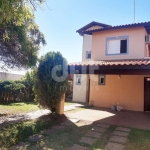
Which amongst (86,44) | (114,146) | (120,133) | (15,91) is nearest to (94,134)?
(120,133)

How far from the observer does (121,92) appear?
15375mm

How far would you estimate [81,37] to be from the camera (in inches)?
928

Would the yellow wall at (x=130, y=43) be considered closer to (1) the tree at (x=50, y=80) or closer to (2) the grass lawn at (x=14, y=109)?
(1) the tree at (x=50, y=80)

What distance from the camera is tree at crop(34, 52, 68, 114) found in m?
10.1

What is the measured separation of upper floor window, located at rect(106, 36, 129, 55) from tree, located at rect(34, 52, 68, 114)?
22.8ft

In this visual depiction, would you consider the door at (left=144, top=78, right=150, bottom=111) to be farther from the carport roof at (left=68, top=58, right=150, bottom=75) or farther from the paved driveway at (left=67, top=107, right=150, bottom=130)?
the carport roof at (left=68, top=58, right=150, bottom=75)

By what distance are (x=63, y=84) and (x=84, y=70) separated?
1806mm

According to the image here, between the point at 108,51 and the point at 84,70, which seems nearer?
the point at 84,70

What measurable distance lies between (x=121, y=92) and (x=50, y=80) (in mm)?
8371

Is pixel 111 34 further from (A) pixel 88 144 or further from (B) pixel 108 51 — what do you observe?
(A) pixel 88 144

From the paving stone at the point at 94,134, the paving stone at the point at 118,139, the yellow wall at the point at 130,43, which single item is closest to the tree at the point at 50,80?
the paving stone at the point at 94,134

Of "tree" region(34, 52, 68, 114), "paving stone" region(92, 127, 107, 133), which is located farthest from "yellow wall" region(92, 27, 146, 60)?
"paving stone" region(92, 127, 107, 133)

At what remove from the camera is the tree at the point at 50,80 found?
10.1m

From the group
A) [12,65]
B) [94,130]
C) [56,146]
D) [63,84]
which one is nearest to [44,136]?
[56,146]
